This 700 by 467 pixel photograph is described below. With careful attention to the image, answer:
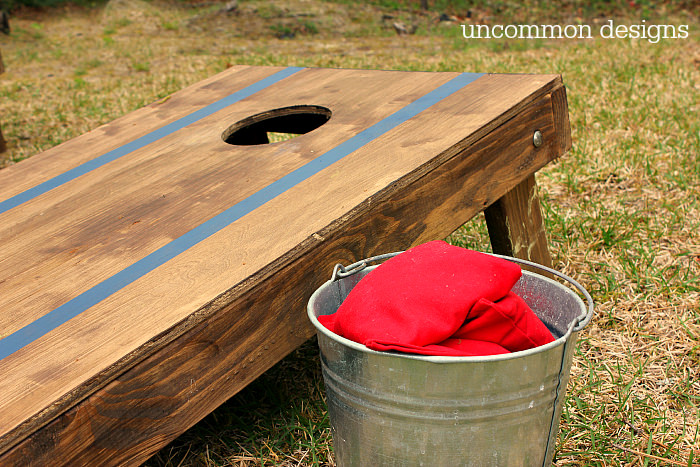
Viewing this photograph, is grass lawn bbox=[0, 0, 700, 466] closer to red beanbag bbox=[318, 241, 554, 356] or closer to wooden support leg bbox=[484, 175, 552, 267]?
wooden support leg bbox=[484, 175, 552, 267]

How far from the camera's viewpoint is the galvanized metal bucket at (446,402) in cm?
100

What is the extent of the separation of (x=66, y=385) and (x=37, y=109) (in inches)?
170

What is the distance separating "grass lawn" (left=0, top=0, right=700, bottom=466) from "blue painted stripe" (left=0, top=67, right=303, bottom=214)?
0.75 meters

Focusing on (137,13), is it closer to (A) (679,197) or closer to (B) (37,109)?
(B) (37,109)

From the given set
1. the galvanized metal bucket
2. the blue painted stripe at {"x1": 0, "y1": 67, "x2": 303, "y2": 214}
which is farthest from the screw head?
the blue painted stripe at {"x1": 0, "y1": 67, "x2": 303, "y2": 214}

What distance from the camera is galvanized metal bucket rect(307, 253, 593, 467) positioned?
3.30ft

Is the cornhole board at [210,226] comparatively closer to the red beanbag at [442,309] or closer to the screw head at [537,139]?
the screw head at [537,139]

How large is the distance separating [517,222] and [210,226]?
3.52 feet

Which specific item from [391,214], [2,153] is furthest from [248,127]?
[2,153]

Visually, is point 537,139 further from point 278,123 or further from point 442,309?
point 442,309

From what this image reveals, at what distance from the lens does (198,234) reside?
1.38 meters

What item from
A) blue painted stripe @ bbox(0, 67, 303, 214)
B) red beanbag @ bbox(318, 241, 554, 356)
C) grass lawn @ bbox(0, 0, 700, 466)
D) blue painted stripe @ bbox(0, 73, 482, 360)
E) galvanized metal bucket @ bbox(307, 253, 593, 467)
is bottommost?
grass lawn @ bbox(0, 0, 700, 466)

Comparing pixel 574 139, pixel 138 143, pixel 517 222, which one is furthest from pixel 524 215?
pixel 574 139

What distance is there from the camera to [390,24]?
25.5 feet
